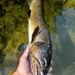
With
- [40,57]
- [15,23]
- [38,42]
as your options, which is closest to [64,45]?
[15,23]

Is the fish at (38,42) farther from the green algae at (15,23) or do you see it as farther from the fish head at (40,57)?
the green algae at (15,23)

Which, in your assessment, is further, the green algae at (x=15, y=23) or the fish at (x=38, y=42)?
the green algae at (x=15, y=23)

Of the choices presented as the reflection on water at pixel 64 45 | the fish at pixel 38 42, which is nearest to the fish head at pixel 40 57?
the fish at pixel 38 42

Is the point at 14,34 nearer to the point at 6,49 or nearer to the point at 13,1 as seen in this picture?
the point at 6,49

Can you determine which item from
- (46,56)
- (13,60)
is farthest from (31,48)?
(13,60)

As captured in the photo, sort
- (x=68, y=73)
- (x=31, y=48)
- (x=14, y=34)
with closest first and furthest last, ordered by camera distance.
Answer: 1. (x=31, y=48)
2. (x=68, y=73)
3. (x=14, y=34)

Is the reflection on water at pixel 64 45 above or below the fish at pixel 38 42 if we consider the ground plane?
below

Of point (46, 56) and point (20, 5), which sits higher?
point (46, 56)

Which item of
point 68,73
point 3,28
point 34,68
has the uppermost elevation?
point 34,68
